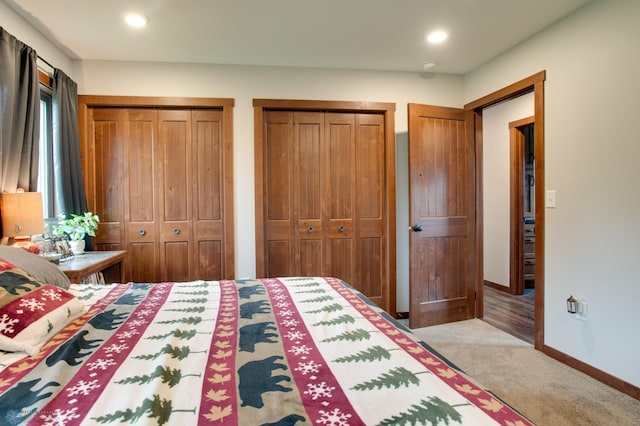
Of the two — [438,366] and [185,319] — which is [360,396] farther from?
[185,319]

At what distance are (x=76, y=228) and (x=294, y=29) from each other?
7.64 ft

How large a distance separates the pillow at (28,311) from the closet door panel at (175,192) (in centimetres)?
184

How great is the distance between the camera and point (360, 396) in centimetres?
78

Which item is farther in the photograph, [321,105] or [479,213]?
[479,213]

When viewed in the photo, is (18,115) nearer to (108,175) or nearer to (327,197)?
(108,175)

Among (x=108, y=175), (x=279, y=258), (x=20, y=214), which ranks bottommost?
(x=279, y=258)

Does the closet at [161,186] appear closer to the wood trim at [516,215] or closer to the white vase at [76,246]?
the white vase at [76,246]

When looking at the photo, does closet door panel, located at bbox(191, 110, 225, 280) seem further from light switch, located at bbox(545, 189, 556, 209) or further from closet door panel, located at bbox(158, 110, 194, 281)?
light switch, located at bbox(545, 189, 556, 209)

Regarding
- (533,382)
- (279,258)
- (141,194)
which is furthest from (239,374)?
(141,194)

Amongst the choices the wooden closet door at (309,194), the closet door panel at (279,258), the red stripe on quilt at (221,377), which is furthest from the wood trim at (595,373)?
the red stripe on quilt at (221,377)

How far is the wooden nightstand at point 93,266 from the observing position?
2.18 metres

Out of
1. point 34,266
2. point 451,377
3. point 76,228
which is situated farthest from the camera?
point 76,228

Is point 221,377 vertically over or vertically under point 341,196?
under

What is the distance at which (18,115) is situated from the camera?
7.25 ft
